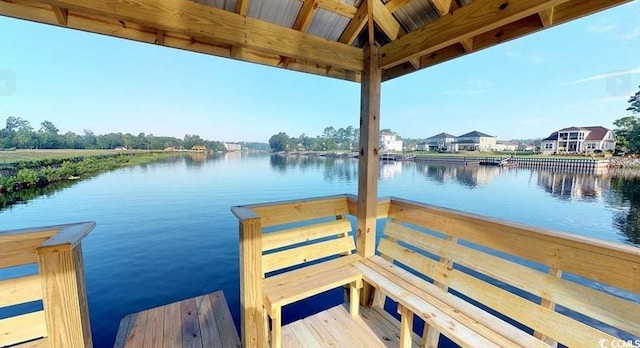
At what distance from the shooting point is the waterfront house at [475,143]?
42094 mm

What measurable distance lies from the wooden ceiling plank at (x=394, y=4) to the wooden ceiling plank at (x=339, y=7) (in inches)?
9.9

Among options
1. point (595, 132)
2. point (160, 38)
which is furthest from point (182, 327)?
point (595, 132)

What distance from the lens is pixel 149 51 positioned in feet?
39.1

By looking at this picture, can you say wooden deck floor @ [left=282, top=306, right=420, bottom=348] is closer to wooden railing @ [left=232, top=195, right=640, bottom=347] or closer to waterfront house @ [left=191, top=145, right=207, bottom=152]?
wooden railing @ [left=232, top=195, right=640, bottom=347]

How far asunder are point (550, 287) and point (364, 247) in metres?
1.29

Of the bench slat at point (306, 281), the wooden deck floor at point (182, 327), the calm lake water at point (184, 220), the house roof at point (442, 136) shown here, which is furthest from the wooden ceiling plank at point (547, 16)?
the house roof at point (442, 136)

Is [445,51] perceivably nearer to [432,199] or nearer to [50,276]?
[50,276]

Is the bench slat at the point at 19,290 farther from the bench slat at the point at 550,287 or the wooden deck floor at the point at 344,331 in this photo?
the bench slat at the point at 550,287

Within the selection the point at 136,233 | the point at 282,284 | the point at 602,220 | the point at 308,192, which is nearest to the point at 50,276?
the point at 282,284

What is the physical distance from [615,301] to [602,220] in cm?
1193

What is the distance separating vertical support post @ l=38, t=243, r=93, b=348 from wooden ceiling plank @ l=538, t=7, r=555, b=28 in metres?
2.77

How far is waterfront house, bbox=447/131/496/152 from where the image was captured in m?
42.1

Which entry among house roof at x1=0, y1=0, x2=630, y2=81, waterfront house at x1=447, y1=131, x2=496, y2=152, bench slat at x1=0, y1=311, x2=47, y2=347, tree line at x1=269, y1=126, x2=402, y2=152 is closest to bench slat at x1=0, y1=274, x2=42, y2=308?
bench slat at x1=0, y1=311, x2=47, y2=347

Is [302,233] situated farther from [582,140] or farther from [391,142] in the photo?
[391,142]
